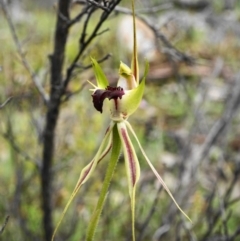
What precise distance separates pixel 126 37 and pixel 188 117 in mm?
2382

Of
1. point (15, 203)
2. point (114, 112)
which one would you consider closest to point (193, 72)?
point (15, 203)

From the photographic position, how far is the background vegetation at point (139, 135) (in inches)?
64.2

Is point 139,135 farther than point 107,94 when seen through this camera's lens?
Yes

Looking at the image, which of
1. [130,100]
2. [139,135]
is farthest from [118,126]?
[139,135]

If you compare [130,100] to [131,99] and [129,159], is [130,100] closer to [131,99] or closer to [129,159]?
[131,99]

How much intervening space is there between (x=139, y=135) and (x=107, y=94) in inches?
112

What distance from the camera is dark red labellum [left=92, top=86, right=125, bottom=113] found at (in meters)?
0.85

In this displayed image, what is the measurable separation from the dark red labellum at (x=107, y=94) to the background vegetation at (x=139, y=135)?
0.28 m

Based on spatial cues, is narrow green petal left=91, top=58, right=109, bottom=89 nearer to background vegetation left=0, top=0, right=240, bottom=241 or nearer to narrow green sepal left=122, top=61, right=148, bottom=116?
narrow green sepal left=122, top=61, right=148, bottom=116

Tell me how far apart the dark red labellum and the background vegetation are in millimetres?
278

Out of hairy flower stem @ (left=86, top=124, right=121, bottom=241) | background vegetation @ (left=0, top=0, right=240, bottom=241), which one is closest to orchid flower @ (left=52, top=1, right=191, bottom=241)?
hairy flower stem @ (left=86, top=124, right=121, bottom=241)

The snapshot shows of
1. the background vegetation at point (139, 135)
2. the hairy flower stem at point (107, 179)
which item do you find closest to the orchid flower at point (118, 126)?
the hairy flower stem at point (107, 179)

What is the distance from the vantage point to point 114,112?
0.86 m

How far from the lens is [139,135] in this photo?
3.69 meters
